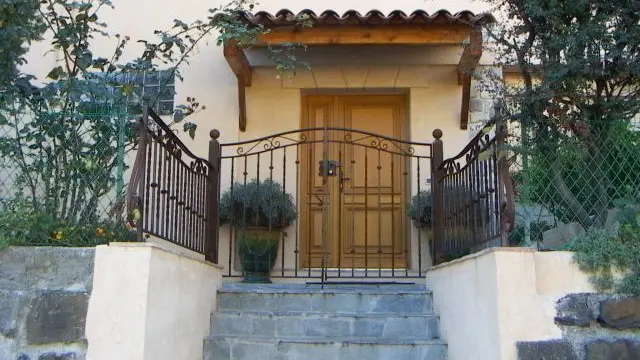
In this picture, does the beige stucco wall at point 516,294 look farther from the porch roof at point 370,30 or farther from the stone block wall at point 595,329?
the porch roof at point 370,30

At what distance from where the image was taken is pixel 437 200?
5.27m

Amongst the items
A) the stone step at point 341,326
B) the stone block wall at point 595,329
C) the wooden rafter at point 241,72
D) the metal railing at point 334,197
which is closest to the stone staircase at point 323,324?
the stone step at point 341,326

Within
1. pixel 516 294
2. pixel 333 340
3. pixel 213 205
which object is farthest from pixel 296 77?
pixel 516 294

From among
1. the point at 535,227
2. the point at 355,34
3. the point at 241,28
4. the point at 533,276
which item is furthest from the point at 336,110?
the point at 533,276

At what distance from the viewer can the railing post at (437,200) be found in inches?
204

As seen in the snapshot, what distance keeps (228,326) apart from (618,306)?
2.63 m

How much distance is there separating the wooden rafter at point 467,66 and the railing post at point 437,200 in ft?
2.33

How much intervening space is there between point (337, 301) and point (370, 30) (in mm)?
2554

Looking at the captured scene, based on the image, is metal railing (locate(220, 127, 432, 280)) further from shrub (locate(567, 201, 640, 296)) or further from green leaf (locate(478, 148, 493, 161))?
shrub (locate(567, 201, 640, 296))

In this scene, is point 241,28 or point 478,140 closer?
point 478,140

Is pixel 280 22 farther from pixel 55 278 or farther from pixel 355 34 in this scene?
pixel 55 278

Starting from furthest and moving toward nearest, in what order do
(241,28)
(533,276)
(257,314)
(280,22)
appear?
1. (280,22)
2. (241,28)
3. (257,314)
4. (533,276)

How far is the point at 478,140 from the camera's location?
423cm

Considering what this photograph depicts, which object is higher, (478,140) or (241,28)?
(241,28)
